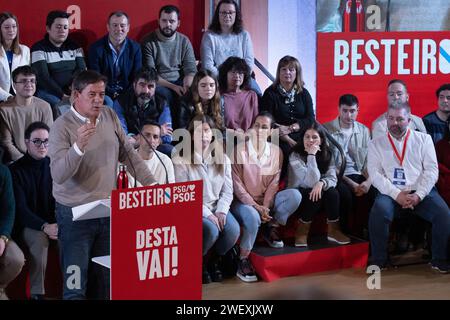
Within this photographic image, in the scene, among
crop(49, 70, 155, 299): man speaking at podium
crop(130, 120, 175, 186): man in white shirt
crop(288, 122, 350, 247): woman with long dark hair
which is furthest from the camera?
crop(288, 122, 350, 247): woman with long dark hair

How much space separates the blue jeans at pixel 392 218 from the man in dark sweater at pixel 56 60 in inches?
94.9

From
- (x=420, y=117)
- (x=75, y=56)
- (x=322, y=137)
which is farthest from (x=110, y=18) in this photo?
(x=420, y=117)

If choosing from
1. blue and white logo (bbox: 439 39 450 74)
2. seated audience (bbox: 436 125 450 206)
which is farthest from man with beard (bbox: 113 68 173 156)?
blue and white logo (bbox: 439 39 450 74)

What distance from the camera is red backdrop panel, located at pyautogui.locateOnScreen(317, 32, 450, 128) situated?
6.90 meters

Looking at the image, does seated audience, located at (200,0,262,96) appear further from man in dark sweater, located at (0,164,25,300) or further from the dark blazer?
man in dark sweater, located at (0,164,25,300)

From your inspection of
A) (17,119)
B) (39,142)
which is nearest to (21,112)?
(17,119)

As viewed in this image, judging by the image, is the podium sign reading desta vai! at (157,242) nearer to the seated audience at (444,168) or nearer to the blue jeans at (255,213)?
the blue jeans at (255,213)

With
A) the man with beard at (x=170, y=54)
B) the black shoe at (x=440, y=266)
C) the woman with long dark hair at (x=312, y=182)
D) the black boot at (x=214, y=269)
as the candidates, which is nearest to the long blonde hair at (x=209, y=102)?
the man with beard at (x=170, y=54)

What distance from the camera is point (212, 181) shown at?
539 centimetres

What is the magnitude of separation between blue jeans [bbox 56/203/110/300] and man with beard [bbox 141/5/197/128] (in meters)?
2.40
